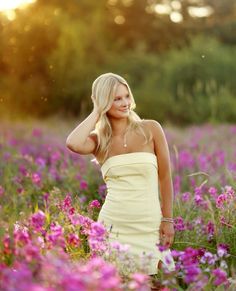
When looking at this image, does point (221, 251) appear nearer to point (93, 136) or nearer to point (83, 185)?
point (93, 136)

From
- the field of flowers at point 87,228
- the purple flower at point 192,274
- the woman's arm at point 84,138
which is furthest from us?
the woman's arm at point 84,138

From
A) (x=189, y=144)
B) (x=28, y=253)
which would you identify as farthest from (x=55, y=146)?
(x=28, y=253)

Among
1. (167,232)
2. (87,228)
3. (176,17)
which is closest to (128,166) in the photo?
(167,232)

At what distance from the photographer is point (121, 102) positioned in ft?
13.2

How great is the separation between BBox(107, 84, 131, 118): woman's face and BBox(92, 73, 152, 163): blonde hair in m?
0.03

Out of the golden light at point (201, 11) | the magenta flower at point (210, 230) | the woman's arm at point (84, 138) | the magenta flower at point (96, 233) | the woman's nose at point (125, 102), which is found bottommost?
the magenta flower at point (210, 230)

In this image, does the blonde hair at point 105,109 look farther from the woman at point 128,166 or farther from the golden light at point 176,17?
the golden light at point 176,17

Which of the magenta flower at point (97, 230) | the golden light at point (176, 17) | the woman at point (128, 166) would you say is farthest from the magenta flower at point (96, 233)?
the golden light at point (176, 17)

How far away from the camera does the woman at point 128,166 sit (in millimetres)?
3938

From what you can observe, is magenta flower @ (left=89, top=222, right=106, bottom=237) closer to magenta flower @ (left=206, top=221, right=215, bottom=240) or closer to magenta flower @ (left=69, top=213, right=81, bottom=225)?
magenta flower @ (left=69, top=213, right=81, bottom=225)

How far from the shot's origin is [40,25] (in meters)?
20.4

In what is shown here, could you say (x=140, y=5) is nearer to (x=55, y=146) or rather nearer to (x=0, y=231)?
(x=55, y=146)

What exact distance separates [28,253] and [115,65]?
2076cm

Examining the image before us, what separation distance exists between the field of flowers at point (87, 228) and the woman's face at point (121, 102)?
58 cm
